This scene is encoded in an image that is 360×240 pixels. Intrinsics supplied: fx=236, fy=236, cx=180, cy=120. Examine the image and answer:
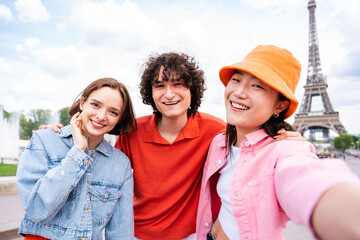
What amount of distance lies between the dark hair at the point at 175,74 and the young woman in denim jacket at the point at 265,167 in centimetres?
75

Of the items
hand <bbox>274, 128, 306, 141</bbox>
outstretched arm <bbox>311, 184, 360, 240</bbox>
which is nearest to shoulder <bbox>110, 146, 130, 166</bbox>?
hand <bbox>274, 128, 306, 141</bbox>

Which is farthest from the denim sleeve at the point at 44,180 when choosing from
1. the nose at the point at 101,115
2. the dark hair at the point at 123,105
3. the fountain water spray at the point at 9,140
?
the fountain water spray at the point at 9,140

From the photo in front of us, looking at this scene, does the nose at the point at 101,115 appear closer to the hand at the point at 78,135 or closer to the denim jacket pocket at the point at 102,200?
the hand at the point at 78,135

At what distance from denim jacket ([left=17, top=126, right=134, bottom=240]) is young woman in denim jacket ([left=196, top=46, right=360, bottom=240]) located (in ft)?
2.48

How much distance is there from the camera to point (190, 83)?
273 cm

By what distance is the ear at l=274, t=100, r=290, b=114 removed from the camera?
68.6 inches

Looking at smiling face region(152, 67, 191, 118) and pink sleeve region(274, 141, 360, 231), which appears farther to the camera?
A: smiling face region(152, 67, 191, 118)

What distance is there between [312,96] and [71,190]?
63.6m

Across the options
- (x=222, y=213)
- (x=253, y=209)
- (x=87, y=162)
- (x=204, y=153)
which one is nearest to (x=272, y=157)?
(x=253, y=209)

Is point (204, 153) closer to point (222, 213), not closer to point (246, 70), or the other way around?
point (222, 213)

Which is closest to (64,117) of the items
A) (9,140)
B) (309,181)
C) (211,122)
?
(9,140)

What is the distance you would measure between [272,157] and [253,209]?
37 cm

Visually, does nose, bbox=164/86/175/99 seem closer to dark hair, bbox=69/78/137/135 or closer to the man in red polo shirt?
the man in red polo shirt

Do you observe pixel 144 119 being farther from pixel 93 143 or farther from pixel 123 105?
pixel 93 143
